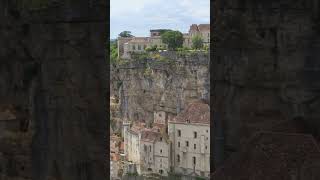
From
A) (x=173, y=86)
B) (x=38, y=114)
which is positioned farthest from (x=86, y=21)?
(x=173, y=86)

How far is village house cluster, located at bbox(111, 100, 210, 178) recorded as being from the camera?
2681cm

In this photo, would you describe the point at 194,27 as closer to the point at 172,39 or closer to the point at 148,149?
the point at 172,39

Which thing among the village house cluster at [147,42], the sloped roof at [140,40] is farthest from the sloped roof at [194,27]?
the sloped roof at [140,40]

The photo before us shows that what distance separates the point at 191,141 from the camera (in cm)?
2750

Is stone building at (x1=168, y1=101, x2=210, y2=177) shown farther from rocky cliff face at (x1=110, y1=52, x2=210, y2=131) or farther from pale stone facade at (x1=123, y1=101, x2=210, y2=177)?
rocky cliff face at (x1=110, y1=52, x2=210, y2=131)

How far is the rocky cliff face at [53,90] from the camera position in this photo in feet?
8.68

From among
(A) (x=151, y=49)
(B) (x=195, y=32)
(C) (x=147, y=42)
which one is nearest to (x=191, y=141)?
(A) (x=151, y=49)

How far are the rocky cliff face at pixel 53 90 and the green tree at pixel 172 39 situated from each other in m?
41.1
